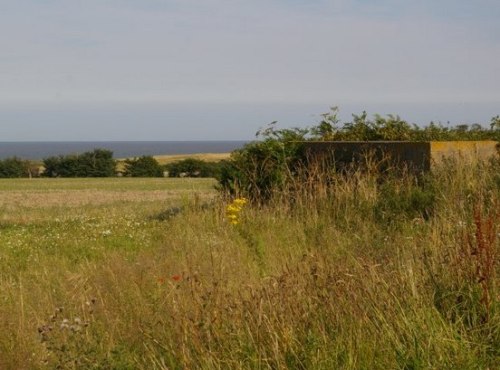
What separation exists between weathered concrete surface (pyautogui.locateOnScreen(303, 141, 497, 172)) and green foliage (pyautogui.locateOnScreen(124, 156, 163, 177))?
4501 cm

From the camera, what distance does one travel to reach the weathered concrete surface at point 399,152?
12211mm

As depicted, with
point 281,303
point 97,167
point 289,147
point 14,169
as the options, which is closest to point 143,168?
point 97,167

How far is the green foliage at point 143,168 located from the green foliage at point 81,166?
4.13ft

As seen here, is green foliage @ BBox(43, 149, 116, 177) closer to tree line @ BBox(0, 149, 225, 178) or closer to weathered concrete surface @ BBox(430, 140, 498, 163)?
tree line @ BBox(0, 149, 225, 178)

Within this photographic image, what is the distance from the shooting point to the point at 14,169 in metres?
58.7

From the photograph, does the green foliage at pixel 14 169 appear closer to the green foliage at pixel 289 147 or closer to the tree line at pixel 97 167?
the tree line at pixel 97 167

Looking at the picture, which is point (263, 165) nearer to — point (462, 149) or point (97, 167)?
point (462, 149)

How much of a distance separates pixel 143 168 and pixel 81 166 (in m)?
4.72

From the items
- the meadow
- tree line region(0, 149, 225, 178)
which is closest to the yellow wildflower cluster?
the meadow

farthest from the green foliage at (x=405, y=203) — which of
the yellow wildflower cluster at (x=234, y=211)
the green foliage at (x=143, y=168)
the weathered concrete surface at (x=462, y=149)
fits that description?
the green foliage at (x=143, y=168)

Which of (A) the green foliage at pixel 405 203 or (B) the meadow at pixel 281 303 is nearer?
(B) the meadow at pixel 281 303

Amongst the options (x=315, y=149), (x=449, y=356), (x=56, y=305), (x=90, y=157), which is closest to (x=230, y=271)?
(x=56, y=305)

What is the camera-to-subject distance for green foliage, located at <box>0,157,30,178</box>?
2306 inches

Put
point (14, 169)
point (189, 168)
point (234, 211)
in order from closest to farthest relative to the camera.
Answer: point (234, 211)
point (189, 168)
point (14, 169)
